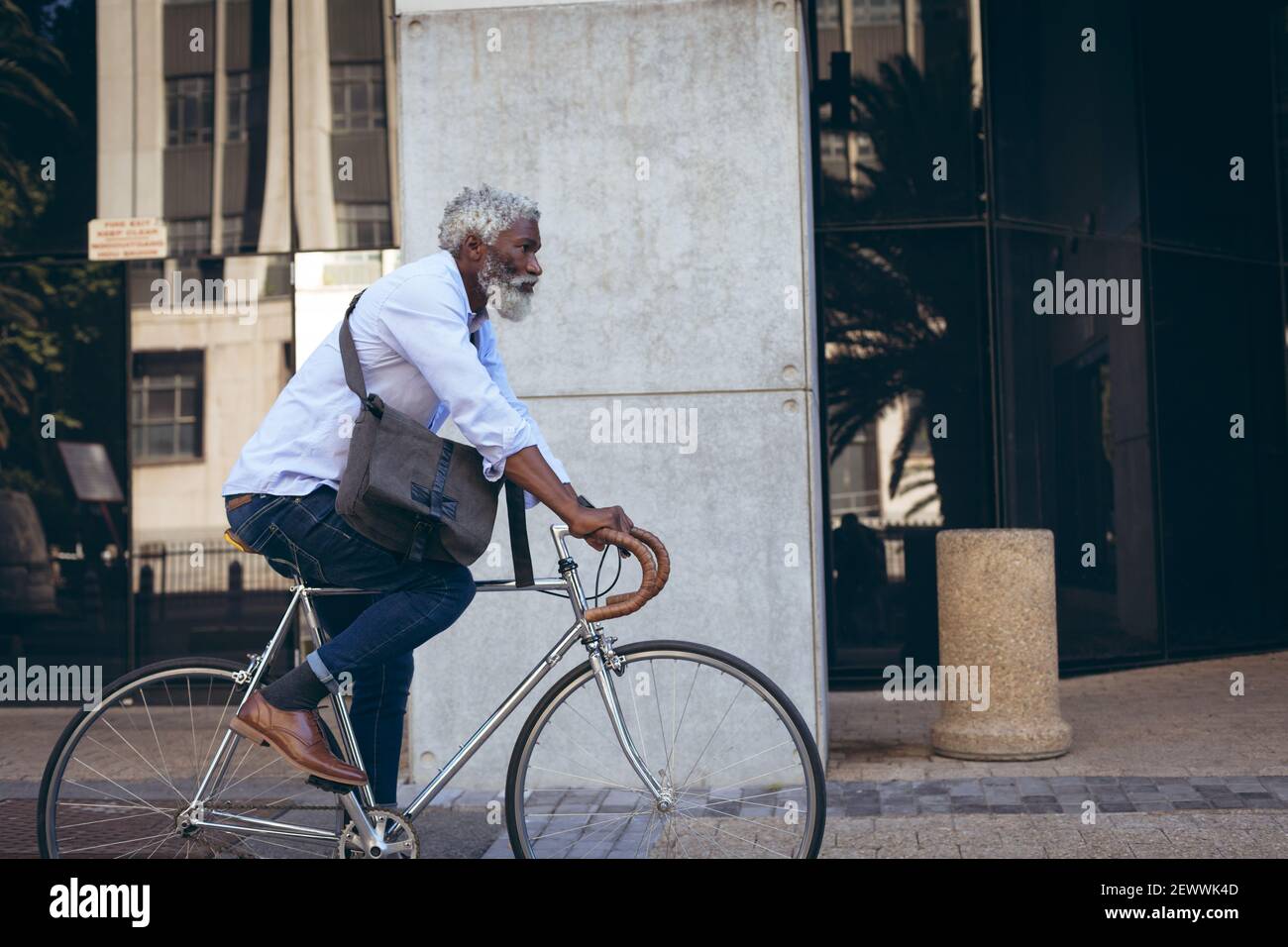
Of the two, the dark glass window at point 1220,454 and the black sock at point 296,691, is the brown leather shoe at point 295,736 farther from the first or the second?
the dark glass window at point 1220,454

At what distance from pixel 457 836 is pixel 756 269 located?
2572 millimetres

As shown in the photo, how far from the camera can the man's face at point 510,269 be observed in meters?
3.83

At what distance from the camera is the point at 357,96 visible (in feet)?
31.0

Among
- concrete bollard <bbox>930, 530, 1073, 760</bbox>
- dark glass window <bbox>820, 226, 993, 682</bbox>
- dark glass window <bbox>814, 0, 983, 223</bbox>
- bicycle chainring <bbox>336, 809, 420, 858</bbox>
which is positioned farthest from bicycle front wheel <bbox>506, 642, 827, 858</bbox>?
dark glass window <bbox>814, 0, 983, 223</bbox>

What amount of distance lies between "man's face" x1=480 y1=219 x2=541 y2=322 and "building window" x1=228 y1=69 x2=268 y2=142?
6.30 metres

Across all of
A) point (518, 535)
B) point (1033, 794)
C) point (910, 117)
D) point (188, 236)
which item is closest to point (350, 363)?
point (518, 535)

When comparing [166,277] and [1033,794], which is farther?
[166,277]

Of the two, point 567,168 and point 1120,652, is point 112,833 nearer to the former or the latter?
point 567,168

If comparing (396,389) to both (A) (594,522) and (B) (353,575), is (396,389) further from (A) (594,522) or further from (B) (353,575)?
(A) (594,522)

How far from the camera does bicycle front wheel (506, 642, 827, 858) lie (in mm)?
3590

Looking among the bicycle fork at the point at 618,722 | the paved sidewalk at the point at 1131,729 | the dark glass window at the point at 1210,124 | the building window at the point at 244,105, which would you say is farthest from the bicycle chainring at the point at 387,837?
the dark glass window at the point at 1210,124

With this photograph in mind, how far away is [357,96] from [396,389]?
20.3ft

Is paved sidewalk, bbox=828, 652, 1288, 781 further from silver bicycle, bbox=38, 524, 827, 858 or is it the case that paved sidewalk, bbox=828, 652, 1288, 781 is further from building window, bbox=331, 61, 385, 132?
building window, bbox=331, 61, 385, 132

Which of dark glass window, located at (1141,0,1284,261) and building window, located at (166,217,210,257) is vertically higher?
dark glass window, located at (1141,0,1284,261)
